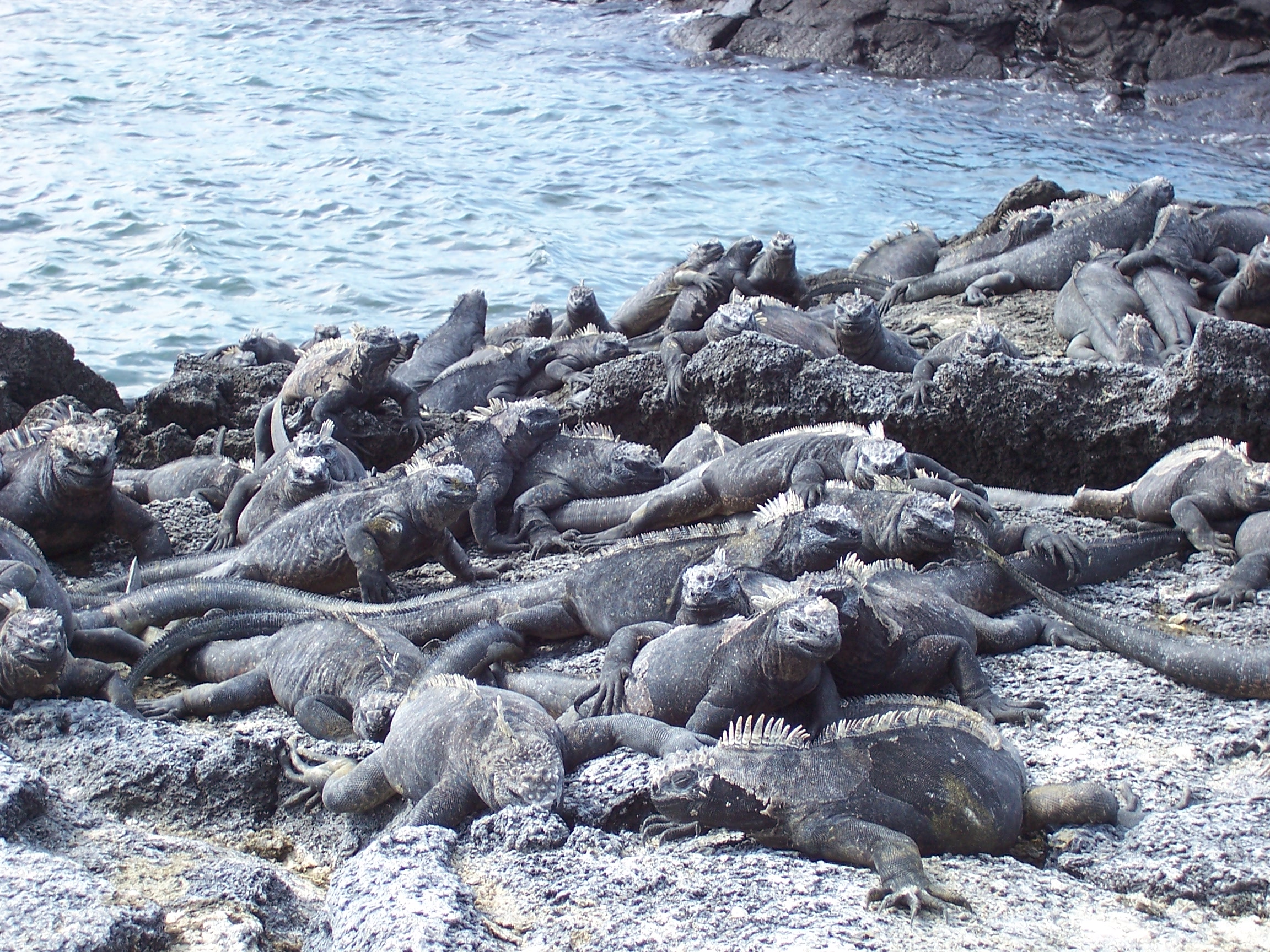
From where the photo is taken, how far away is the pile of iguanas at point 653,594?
252 cm

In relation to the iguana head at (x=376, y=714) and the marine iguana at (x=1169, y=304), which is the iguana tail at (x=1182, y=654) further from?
the marine iguana at (x=1169, y=304)

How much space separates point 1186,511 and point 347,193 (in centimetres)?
1497

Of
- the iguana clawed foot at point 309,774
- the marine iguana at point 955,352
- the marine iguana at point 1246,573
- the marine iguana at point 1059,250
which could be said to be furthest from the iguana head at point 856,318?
the iguana clawed foot at point 309,774

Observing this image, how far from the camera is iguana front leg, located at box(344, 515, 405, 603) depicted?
4055 millimetres

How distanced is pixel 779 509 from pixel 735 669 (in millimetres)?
965

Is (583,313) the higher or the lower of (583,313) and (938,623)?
the lower

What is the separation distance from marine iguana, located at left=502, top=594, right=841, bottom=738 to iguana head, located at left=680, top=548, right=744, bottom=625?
4cm

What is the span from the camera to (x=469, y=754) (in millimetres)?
2699

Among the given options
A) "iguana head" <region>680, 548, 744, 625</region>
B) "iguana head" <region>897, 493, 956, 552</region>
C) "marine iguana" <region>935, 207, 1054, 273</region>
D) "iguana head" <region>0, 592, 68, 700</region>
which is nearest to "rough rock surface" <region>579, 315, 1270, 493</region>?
"iguana head" <region>897, 493, 956, 552</region>

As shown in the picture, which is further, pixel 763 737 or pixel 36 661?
pixel 36 661

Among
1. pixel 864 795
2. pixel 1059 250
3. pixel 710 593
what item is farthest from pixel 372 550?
pixel 1059 250

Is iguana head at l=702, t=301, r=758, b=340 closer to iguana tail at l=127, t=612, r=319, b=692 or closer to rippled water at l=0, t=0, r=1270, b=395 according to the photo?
iguana tail at l=127, t=612, r=319, b=692

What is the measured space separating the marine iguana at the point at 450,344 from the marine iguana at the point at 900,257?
2.85 metres

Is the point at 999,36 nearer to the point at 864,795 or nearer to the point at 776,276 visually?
the point at 776,276
